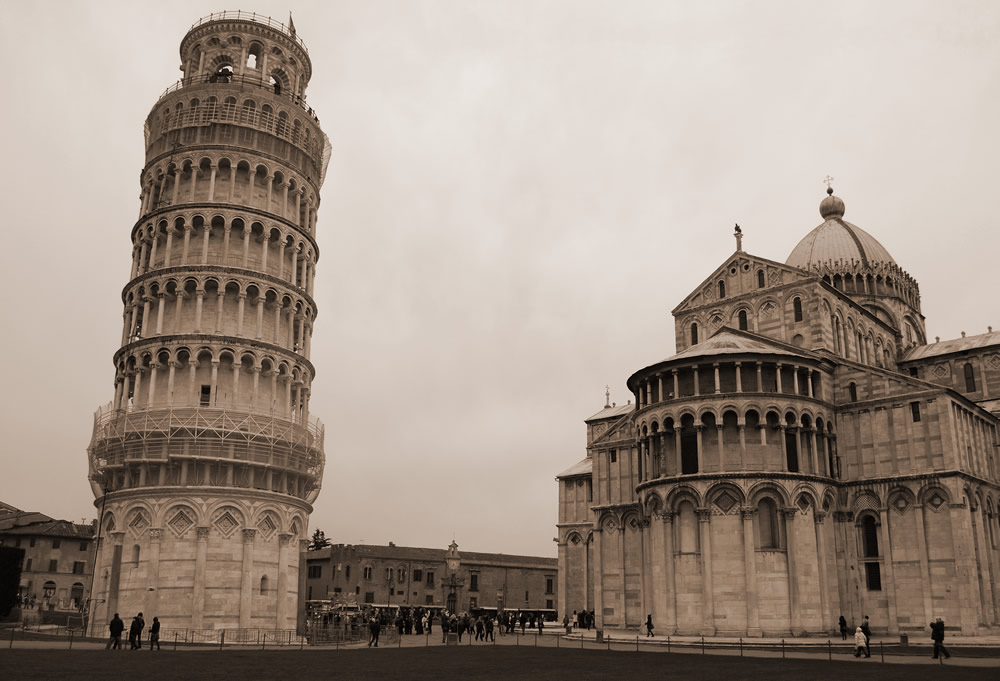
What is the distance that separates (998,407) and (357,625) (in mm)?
39323

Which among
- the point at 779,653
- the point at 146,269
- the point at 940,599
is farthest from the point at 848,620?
the point at 146,269

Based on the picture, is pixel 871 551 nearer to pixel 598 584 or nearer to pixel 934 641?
pixel 598 584

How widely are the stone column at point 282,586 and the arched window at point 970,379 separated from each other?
141ft

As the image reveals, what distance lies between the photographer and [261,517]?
41250 mm

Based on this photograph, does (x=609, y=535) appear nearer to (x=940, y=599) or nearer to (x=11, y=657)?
(x=940, y=599)

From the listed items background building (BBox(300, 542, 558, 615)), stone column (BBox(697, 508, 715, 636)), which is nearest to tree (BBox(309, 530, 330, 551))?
background building (BBox(300, 542, 558, 615))

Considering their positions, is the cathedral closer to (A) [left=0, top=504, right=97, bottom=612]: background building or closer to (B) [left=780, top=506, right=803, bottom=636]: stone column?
(B) [left=780, top=506, right=803, bottom=636]: stone column

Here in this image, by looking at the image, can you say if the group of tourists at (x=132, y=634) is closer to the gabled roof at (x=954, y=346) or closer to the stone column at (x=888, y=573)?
the stone column at (x=888, y=573)

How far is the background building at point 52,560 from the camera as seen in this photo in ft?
265

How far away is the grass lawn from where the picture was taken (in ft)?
70.9

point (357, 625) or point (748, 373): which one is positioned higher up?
point (748, 373)

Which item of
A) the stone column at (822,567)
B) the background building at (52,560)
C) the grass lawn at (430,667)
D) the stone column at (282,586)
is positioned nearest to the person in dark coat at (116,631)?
the grass lawn at (430,667)

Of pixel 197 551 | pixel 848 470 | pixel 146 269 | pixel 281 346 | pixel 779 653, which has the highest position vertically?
pixel 146 269

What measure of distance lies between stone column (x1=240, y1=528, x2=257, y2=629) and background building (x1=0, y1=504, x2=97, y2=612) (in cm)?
4883
